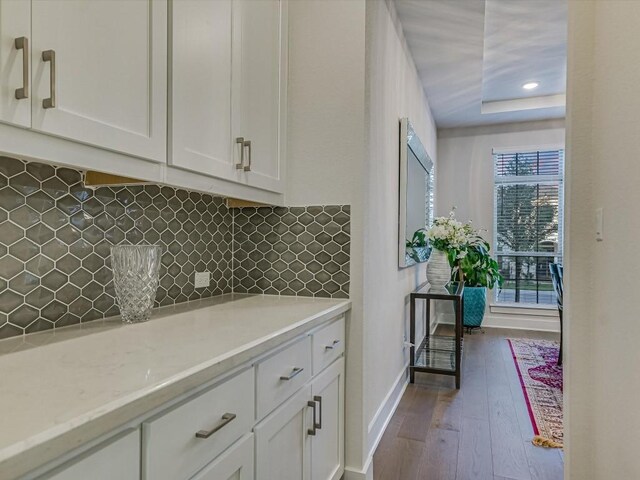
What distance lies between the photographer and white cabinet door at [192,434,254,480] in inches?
35.5

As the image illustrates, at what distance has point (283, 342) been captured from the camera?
1.21 metres

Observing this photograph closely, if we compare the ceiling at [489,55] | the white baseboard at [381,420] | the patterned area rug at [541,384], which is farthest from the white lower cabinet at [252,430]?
the ceiling at [489,55]

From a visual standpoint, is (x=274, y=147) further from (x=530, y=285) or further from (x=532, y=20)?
(x=530, y=285)

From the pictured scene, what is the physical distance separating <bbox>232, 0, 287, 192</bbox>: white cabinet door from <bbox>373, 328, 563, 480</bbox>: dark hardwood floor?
1596 mm

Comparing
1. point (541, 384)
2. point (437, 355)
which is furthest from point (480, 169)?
point (541, 384)

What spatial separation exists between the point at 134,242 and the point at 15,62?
2.48 feet

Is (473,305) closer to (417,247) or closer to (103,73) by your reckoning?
(417,247)

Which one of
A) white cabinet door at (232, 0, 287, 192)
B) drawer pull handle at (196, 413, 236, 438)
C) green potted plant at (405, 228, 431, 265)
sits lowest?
drawer pull handle at (196, 413, 236, 438)

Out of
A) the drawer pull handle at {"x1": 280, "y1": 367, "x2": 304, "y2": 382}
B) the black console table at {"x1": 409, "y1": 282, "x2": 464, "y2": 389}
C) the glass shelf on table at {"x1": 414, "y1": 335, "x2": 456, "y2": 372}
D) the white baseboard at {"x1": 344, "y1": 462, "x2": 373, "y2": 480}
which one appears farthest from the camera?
the glass shelf on table at {"x1": 414, "y1": 335, "x2": 456, "y2": 372}

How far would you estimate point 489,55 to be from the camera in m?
3.74

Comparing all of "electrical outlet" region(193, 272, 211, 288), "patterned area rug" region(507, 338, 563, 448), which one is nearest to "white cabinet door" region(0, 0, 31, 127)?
"electrical outlet" region(193, 272, 211, 288)

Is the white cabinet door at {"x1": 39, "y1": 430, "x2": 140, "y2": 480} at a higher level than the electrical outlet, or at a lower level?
lower

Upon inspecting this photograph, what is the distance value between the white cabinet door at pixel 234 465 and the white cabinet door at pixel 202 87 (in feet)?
2.71

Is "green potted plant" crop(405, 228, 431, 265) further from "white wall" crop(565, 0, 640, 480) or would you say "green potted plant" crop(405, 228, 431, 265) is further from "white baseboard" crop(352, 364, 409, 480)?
"white wall" crop(565, 0, 640, 480)
